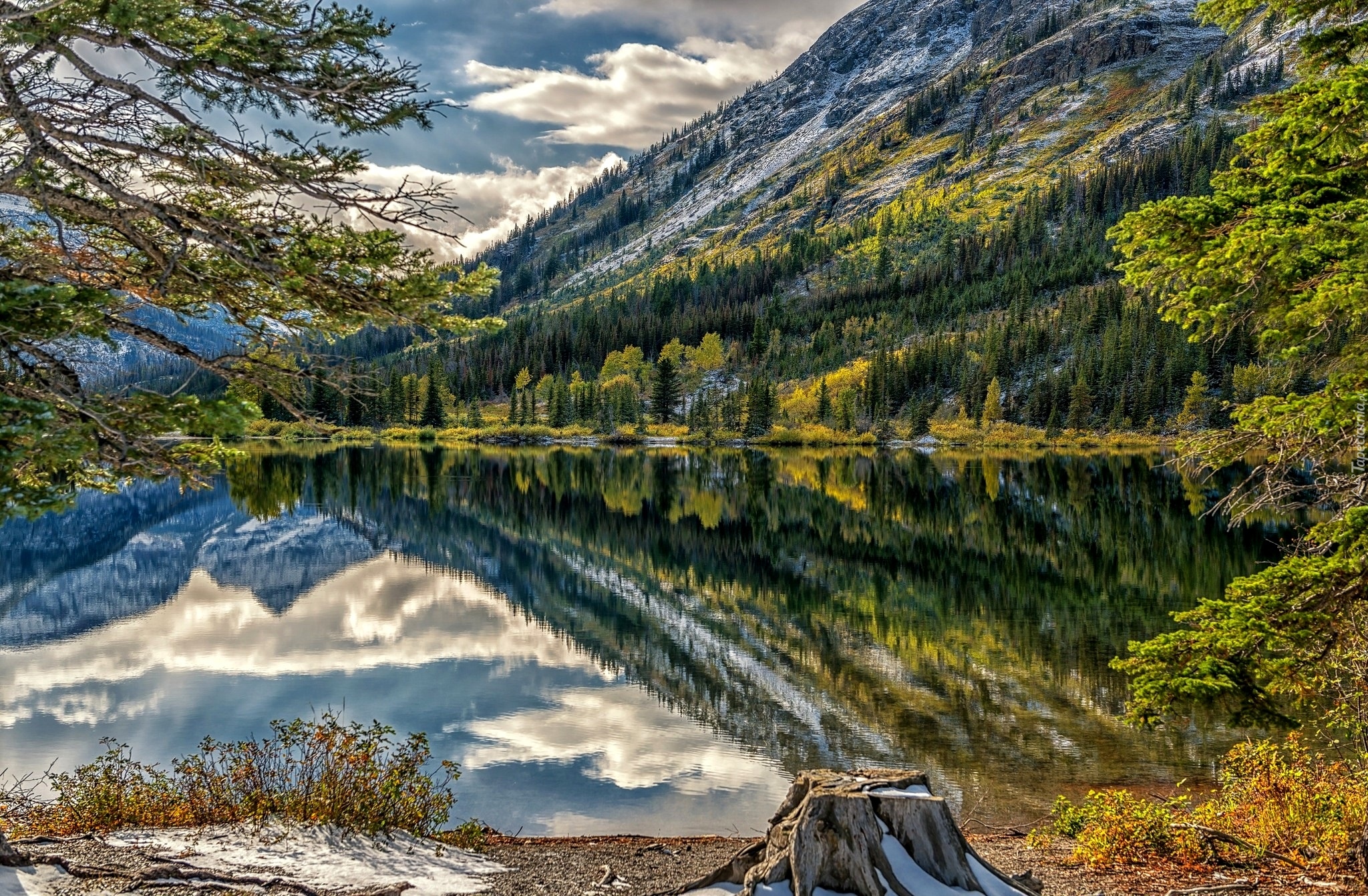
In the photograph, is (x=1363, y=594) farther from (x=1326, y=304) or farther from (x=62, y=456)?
(x=62, y=456)

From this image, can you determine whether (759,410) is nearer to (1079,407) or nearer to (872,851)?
(1079,407)

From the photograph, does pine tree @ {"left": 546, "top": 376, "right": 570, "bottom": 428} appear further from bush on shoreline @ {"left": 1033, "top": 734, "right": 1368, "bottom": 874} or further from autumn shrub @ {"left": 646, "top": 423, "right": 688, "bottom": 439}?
bush on shoreline @ {"left": 1033, "top": 734, "right": 1368, "bottom": 874}

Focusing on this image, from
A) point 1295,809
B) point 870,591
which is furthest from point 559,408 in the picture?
point 1295,809

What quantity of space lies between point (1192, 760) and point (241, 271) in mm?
15824

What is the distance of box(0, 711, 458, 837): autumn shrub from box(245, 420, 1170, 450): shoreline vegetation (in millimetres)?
115066

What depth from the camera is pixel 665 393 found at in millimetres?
137750

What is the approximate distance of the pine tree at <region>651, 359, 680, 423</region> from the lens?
135875mm

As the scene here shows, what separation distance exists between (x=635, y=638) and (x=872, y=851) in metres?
18.1

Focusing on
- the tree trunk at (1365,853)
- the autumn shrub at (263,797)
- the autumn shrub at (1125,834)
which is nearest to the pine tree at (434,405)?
the autumn shrub at (263,797)

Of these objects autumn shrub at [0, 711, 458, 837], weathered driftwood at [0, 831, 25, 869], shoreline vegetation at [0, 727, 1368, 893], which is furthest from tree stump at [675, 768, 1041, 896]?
weathered driftwood at [0, 831, 25, 869]

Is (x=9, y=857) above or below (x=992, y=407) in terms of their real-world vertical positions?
below

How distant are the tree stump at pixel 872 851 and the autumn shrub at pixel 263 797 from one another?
5.60 meters

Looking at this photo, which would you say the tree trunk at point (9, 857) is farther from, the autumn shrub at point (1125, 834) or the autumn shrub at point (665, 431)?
the autumn shrub at point (665, 431)

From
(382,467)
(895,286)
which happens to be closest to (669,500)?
(382,467)
